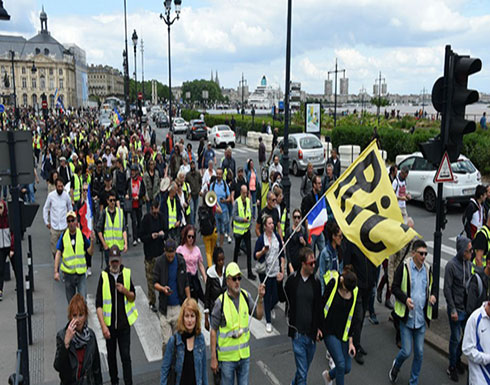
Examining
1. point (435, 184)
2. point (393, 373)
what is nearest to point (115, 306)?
point (393, 373)

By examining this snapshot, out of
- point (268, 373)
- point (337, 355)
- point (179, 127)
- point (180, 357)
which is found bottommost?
point (268, 373)

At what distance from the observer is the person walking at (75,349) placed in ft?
15.6

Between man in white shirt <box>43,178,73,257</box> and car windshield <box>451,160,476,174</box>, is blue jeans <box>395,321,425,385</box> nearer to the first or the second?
man in white shirt <box>43,178,73,257</box>

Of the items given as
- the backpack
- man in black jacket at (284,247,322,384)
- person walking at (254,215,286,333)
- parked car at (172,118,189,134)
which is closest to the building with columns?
parked car at (172,118,189,134)

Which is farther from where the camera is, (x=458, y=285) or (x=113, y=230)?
(x=113, y=230)

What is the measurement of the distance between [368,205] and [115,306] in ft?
10.8

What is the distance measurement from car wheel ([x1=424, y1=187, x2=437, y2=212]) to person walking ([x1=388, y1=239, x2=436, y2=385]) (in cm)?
1022

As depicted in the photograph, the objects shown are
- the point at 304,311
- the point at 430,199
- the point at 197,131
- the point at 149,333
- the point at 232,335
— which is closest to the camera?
the point at 232,335

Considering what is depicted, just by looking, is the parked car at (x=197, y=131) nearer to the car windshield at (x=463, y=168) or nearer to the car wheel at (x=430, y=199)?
the car wheel at (x=430, y=199)

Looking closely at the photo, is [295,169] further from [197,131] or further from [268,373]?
[197,131]

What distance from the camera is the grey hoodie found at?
6.32 m

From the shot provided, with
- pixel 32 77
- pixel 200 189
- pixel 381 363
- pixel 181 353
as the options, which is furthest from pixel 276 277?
pixel 32 77

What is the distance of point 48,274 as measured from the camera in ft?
35.0

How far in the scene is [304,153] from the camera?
22.9 meters
